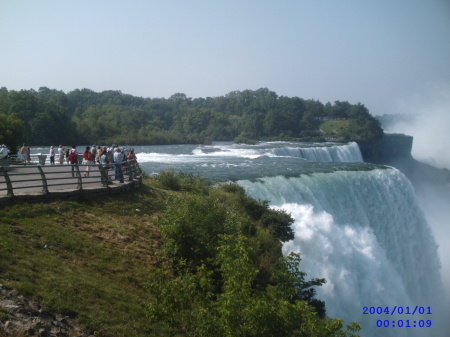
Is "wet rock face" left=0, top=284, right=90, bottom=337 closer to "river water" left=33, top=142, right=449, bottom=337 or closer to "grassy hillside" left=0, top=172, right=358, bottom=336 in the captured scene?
"grassy hillside" left=0, top=172, right=358, bottom=336

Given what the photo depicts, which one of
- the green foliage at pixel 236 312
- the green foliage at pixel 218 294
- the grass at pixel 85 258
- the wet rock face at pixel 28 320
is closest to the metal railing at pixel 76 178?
the grass at pixel 85 258

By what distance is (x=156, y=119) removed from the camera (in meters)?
81.1

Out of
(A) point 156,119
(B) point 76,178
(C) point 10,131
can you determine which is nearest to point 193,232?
(B) point 76,178

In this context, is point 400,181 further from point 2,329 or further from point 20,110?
point 20,110

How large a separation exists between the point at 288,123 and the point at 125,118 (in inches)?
1561

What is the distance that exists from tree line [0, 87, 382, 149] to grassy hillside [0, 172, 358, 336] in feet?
56.5

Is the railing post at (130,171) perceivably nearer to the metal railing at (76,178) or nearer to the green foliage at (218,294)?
the metal railing at (76,178)

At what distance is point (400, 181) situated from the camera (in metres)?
26.2

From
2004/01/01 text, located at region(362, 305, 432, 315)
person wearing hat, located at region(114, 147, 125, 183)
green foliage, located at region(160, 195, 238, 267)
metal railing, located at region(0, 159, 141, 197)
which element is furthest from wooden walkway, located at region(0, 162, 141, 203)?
2004/01/01 text, located at region(362, 305, 432, 315)

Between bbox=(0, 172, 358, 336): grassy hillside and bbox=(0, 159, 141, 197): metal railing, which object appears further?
bbox=(0, 159, 141, 197): metal railing

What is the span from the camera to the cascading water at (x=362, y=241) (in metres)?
16.1

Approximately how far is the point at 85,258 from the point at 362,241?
48.3 ft

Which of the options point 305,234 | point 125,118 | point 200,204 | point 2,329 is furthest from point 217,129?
point 2,329

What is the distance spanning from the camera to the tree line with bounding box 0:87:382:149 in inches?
1991
